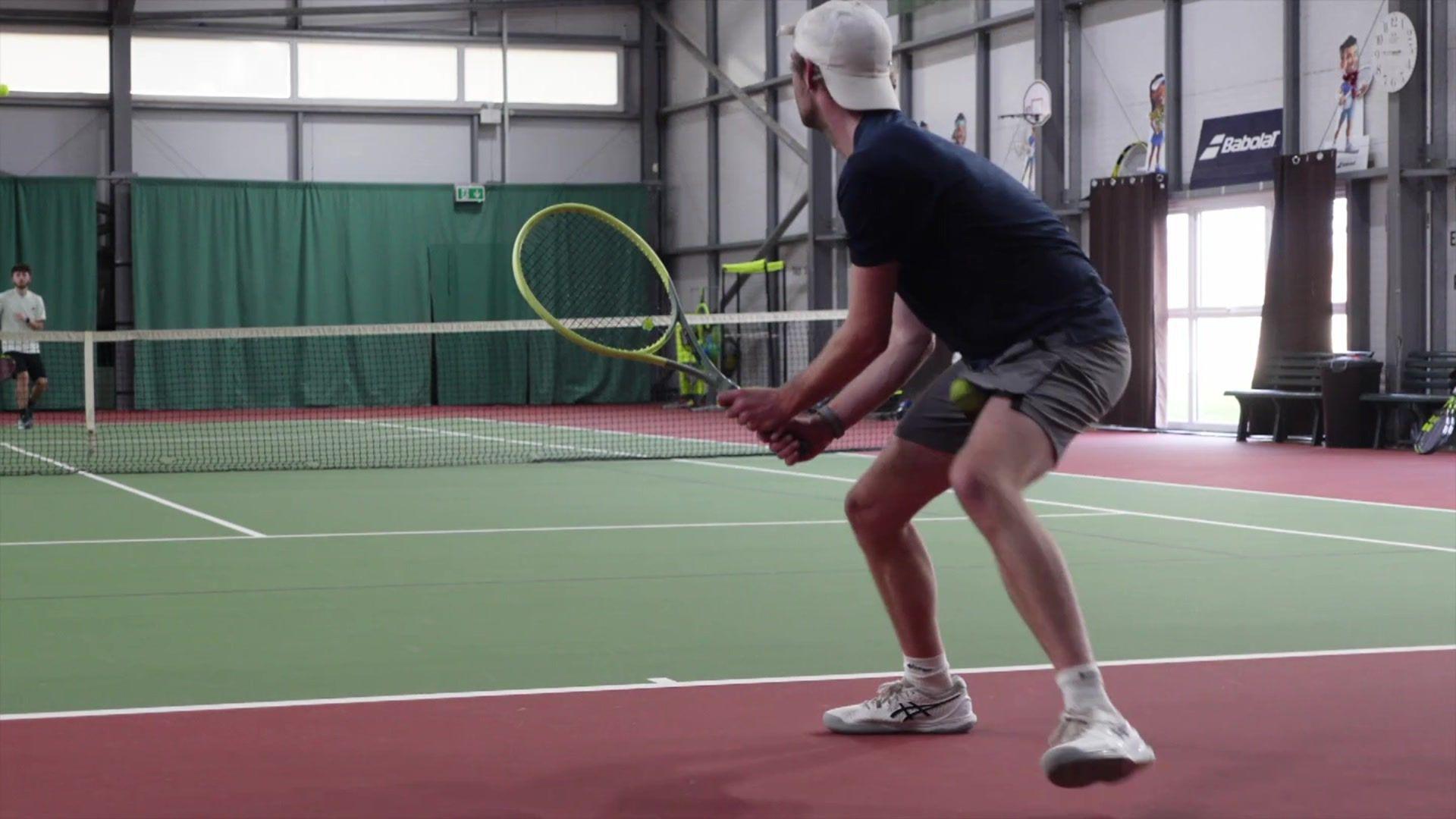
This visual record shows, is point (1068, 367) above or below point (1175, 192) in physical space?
below

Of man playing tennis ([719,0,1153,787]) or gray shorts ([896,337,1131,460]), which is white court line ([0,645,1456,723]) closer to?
man playing tennis ([719,0,1153,787])

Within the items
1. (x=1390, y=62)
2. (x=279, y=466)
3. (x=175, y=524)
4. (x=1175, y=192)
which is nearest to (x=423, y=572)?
(x=175, y=524)

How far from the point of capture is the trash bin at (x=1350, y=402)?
1506 centimetres

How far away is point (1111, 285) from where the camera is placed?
18.4m

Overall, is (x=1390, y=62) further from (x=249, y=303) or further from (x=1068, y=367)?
(x=249, y=303)

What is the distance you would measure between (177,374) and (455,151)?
201 inches

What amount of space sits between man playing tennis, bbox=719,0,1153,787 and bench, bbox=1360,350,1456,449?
38.9 ft

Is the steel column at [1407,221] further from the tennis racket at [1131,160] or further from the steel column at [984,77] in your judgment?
the steel column at [984,77]

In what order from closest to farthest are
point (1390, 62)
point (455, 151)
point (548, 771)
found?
point (548, 771) < point (1390, 62) < point (455, 151)


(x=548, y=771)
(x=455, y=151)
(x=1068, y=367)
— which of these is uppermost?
(x=455, y=151)

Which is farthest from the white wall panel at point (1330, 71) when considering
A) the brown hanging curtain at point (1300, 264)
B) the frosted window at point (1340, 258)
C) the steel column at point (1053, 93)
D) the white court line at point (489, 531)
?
the white court line at point (489, 531)

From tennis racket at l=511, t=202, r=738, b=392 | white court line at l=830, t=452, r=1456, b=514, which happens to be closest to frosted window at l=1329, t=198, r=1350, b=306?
white court line at l=830, t=452, r=1456, b=514

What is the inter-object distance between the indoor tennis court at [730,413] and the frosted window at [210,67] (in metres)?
0.06

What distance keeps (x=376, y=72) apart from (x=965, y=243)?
23434 mm
